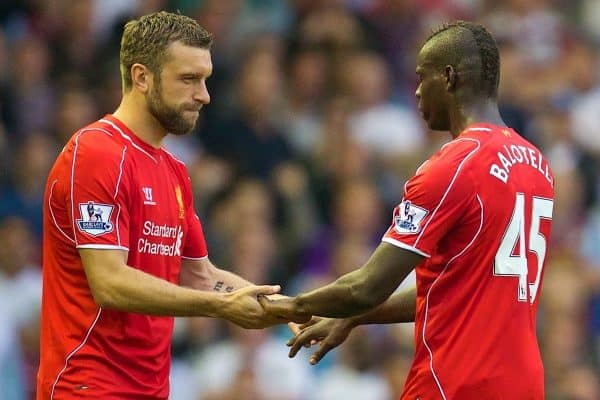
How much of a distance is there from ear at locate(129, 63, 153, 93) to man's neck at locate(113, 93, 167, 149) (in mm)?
55

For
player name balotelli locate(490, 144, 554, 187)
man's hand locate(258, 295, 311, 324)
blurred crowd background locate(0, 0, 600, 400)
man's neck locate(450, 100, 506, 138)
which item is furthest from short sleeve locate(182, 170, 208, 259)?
blurred crowd background locate(0, 0, 600, 400)

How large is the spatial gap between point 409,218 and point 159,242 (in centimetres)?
127

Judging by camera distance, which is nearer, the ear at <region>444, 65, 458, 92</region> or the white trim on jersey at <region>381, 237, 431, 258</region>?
the white trim on jersey at <region>381, 237, 431, 258</region>

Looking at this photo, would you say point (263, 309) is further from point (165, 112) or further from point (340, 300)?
point (165, 112)

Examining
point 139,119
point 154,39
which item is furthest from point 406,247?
point 154,39

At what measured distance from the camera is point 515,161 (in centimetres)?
603

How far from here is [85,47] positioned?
1177 centimetres

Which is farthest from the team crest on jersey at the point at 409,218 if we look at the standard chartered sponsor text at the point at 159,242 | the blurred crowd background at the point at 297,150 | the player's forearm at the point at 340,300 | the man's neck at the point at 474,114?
the blurred crowd background at the point at 297,150

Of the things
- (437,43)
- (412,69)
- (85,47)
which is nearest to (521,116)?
(412,69)

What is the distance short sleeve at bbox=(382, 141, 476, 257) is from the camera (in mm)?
5809

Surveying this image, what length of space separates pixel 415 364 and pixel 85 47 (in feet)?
21.1

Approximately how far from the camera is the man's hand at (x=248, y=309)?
20.5 feet

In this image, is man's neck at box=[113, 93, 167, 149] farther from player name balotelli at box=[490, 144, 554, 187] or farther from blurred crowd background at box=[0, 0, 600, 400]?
blurred crowd background at box=[0, 0, 600, 400]

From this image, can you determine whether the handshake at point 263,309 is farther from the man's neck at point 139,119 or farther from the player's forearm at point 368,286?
the man's neck at point 139,119
